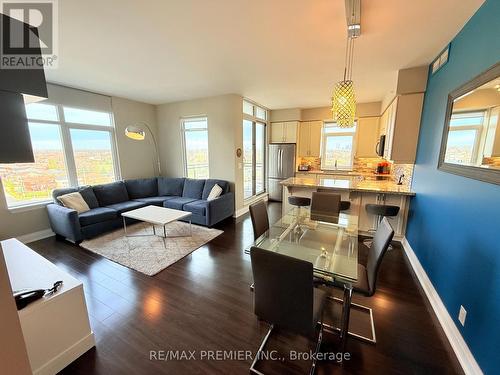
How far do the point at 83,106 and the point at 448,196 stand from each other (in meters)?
5.98

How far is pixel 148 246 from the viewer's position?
330 cm

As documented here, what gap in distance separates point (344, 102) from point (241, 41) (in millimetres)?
1321

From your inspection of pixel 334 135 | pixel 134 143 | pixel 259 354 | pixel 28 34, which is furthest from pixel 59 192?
pixel 334 135

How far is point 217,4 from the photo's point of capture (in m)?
1.68

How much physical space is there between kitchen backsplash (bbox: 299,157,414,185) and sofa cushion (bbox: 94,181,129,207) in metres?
4.88

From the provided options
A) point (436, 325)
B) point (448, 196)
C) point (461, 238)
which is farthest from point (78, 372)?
point (448, 196)

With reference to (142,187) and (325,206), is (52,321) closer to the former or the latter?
(325,206)

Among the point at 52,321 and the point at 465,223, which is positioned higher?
the point at 465,223

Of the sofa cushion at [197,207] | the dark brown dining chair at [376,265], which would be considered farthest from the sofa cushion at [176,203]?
the dark brown dining chair at [376,265]

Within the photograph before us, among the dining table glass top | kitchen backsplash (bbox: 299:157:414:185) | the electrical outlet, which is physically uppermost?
kitchen backsplash (bbox: 299:157:414:185)

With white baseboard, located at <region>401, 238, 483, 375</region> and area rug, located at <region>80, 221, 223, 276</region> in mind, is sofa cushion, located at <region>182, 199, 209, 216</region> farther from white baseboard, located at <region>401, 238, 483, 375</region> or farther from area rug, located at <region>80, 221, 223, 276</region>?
white baseboard, located at <region>401, 238, 483, 375</region>

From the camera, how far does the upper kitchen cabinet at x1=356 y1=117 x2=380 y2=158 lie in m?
5.25

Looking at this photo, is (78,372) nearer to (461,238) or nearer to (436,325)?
(436,325)

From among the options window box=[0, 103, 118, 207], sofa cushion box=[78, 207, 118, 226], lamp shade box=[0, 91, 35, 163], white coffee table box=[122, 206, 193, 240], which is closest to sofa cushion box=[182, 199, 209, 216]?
white coffee table box=[122, 206, 193, 240]
